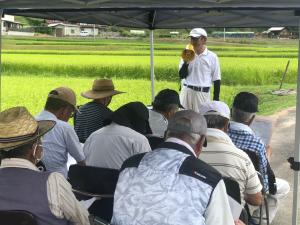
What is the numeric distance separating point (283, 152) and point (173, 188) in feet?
21.3

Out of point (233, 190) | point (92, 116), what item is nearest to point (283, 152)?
point (92, 116)

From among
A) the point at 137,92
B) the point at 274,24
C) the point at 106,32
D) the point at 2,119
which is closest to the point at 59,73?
the point at 137,92

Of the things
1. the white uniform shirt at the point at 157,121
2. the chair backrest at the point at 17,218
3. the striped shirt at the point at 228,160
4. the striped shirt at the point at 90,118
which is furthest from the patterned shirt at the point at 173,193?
the striped shirt at the point at 90,118

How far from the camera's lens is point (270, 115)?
42.7 feet

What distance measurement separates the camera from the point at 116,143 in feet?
10.6

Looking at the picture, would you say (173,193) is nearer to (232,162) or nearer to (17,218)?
(17,218)

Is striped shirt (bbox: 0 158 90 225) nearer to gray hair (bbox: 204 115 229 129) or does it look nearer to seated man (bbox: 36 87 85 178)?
gray hair (bbox: 204 115 229 129)

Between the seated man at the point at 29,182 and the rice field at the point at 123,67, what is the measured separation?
11.9 m

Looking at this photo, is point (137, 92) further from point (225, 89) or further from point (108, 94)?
point (108, 94)

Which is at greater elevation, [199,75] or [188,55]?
[188,55]

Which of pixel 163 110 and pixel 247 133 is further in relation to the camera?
pixel 163 110

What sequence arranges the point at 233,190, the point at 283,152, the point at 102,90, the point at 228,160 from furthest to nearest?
1. the point at 283,152
2. the point at 102,90
3. the point at 228,160
4. the point at 233,190

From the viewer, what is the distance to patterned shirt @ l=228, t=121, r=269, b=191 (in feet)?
11.0

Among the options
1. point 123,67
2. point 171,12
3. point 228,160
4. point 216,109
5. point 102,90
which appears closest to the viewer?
point 228,160
